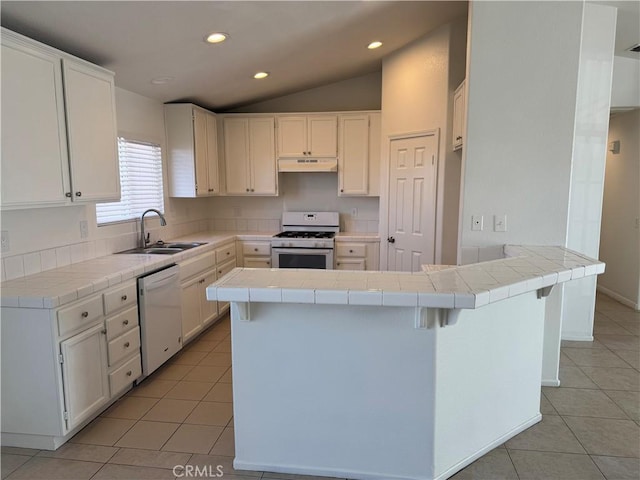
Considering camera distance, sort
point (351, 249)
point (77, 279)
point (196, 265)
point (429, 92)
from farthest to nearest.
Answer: point (351, 249)
point (429, 92)
point (196, 265)
point (77, 279)

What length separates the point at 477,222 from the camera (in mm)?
2992

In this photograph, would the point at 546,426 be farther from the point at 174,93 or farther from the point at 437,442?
the point at 174,93

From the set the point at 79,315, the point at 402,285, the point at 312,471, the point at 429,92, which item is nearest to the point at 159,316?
the point at 79,315

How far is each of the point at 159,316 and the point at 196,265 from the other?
2.54 ft

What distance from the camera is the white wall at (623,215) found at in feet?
16.0

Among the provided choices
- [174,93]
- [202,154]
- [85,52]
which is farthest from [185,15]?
[202,154]

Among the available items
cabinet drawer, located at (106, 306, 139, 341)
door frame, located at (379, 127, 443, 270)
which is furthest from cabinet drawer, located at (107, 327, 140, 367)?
door frame, located at (379, 127, 443, 270)

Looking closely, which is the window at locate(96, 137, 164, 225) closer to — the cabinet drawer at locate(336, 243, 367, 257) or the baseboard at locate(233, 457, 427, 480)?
the cabinet drawer at locate(336, 243, 367, 257)

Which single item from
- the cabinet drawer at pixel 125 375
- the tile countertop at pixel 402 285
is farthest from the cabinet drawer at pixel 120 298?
the tile countertop at pixel 402 285

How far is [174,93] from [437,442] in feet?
12.6

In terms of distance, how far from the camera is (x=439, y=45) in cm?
401

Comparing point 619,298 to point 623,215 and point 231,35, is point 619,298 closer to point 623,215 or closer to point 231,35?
point 623,215

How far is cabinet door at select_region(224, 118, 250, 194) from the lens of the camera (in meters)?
5.26

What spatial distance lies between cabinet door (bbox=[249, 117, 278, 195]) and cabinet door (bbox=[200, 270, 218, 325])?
1415 millimetres
